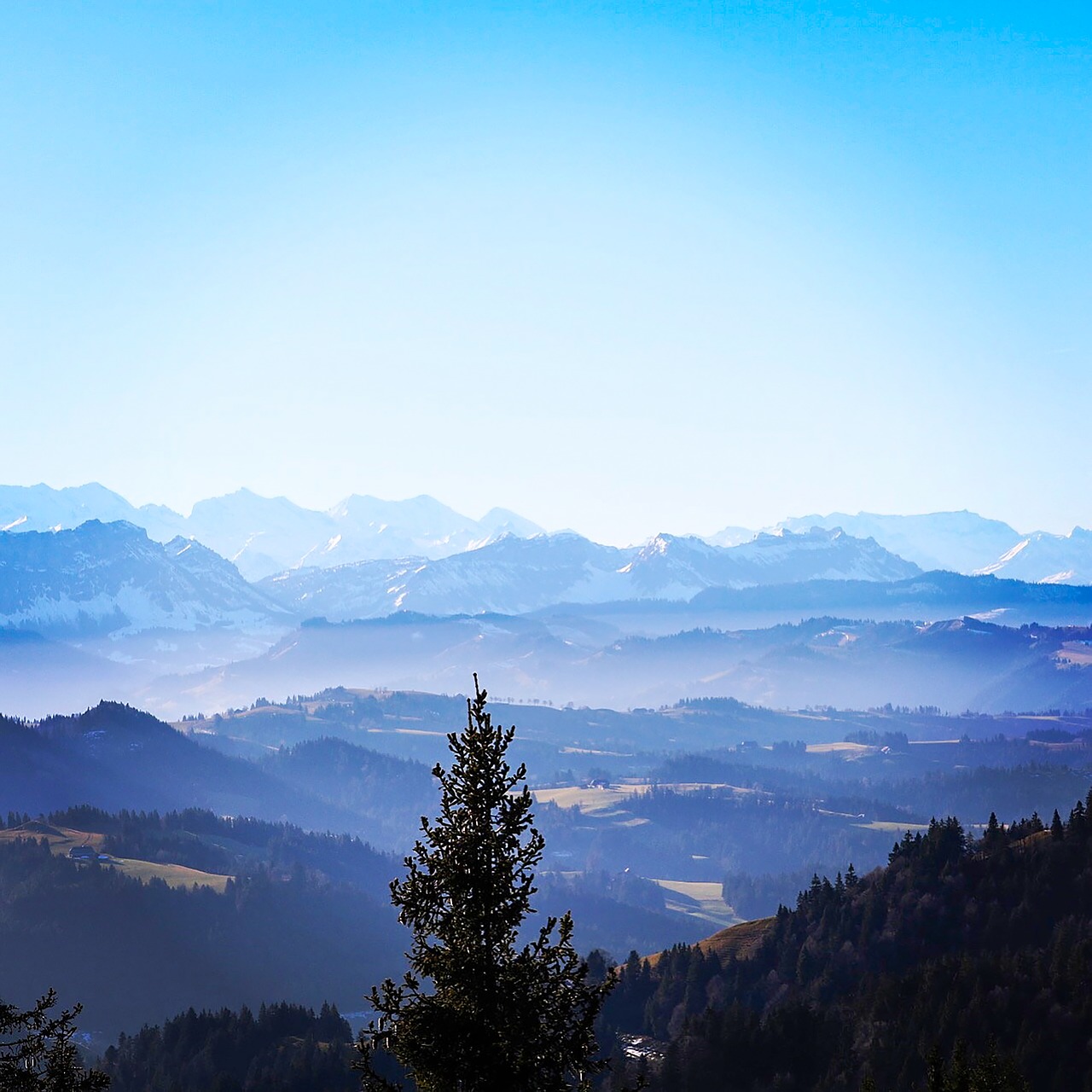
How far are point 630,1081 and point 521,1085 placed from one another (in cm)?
14960

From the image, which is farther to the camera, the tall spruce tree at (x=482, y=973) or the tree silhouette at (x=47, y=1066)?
the tree silhouette at (x=47, y=1066)

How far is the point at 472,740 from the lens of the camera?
30875mm

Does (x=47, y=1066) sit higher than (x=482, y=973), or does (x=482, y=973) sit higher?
(x=482, y=973)

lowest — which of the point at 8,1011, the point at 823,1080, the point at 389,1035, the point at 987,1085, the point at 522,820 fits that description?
the point at 823,1080

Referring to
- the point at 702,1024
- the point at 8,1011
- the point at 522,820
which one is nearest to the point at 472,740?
the point at 522,820

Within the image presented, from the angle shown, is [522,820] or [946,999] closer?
[522,820]

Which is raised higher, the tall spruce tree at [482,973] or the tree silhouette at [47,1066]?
the tall spruce tree at [482,973]

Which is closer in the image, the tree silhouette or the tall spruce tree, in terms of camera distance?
the tall spruce tree

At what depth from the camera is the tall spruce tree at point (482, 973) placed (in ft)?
96.0

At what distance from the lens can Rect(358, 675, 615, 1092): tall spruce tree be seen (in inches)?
1152

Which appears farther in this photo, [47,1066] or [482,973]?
[47,1066]

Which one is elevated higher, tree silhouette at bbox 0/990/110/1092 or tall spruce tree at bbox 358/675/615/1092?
tall spruce tree at bbox 358/675/615/1092

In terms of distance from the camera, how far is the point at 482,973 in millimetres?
30031

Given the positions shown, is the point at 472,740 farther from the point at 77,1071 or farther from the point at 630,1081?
the point at 630,1081
